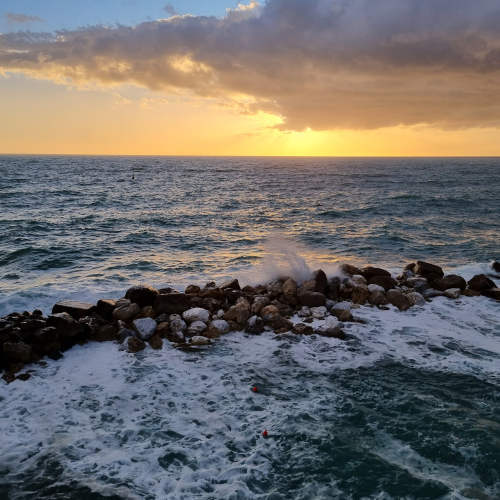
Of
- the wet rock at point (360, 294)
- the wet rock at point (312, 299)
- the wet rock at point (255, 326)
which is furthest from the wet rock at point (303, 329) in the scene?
the wet rock at point (360, 294)

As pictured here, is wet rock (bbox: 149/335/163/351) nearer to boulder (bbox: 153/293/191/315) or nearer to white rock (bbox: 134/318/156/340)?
white rock (bbox: 134/318/156/340)

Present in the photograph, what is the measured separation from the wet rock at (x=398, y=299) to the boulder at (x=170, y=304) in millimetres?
6311

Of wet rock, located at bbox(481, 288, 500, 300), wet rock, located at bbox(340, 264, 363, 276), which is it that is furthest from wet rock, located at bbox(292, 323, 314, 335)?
wet rock, located at bbox(481, 288, 500, 300)

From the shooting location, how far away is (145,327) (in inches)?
389

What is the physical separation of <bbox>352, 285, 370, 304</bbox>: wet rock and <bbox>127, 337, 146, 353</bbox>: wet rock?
21.8ft

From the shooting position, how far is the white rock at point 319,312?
11.2m

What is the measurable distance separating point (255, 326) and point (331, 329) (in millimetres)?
1953

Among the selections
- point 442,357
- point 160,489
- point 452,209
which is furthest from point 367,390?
point 452,209

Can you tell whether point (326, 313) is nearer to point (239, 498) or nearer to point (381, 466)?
point (381, 466)

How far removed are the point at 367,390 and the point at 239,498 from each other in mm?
3445

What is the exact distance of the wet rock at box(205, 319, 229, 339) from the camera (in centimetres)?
1001

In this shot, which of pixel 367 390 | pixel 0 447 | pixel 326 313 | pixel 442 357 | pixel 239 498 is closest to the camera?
pixel 239 498

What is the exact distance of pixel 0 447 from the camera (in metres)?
6.09

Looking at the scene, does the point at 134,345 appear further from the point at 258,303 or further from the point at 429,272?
the point at 429,272
